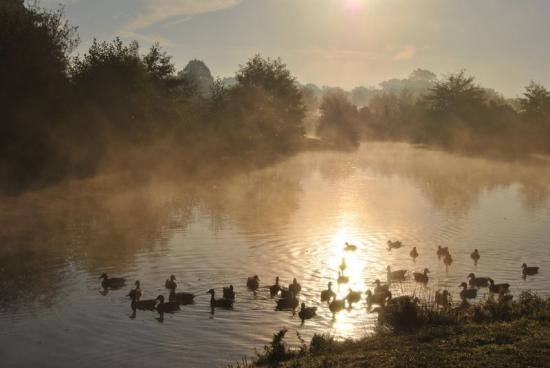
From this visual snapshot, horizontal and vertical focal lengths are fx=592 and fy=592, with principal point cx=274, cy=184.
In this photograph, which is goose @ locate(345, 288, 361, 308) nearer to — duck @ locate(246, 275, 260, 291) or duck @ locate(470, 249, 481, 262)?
duck @ locate(246, 275, 260, 291)

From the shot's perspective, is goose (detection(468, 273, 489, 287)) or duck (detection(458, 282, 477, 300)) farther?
goose (detection(468, 273, 489, 287))

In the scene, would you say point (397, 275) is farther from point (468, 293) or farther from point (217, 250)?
point (217, 250)

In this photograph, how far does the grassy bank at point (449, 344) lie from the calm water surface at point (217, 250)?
2.01m

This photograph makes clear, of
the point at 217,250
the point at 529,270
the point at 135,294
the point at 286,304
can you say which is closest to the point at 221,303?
the point at 286,304

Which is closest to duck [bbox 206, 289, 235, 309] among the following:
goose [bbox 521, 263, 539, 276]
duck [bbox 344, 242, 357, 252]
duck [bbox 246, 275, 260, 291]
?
duck [bbox 246, 275, 260, 291]

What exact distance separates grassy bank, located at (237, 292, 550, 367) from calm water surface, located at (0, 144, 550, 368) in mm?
2009

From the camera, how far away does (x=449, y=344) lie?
40.6 ft

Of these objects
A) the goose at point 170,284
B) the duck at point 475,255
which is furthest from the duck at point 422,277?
the goose at point 170,284

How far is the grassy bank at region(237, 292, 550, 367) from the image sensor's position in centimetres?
1135

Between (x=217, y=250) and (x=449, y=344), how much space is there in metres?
16.6

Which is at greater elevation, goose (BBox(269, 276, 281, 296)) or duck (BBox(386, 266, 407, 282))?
duck (BBox(386, 266, 407, 282))

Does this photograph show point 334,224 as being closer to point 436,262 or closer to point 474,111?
point 436,262

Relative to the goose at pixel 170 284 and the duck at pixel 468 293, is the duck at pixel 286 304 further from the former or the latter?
the duck at pixel 468 293

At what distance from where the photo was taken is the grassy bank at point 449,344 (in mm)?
11352
